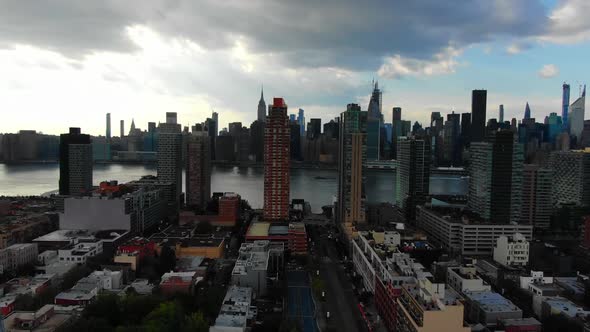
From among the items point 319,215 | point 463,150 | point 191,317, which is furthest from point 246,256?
point 463,150

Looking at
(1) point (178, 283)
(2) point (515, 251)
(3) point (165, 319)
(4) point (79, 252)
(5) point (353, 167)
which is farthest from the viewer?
(5) point (353, 167)

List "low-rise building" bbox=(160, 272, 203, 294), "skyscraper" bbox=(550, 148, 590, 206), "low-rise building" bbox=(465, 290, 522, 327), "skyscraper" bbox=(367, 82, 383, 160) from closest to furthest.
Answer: "low-rise building" bbox=(465, 290, 522, 327), "low-rise building" bbox=(160, 272, 203, 294), "skyscraper" bbox=(550, 148, 590, 206), "skyscraper" bbox=(367, 82, 383, 160)

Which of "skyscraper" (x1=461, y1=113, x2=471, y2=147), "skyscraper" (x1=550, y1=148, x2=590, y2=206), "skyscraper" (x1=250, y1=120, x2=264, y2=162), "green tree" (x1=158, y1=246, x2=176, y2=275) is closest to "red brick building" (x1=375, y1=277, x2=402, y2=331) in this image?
"green tree" (x1=158, y1=246, x2=176, y2=275)

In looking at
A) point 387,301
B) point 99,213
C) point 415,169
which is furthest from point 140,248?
point 415,169

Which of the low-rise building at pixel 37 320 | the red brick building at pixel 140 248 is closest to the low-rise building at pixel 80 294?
the low-rise building at pixel 37 320

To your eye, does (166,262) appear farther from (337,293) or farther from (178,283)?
(337,293)

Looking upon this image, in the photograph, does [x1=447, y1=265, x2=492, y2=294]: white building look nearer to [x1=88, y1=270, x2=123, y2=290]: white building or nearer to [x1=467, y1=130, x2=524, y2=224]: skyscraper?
[x1=88, y1=270, x2=123, y2=290]: white building
